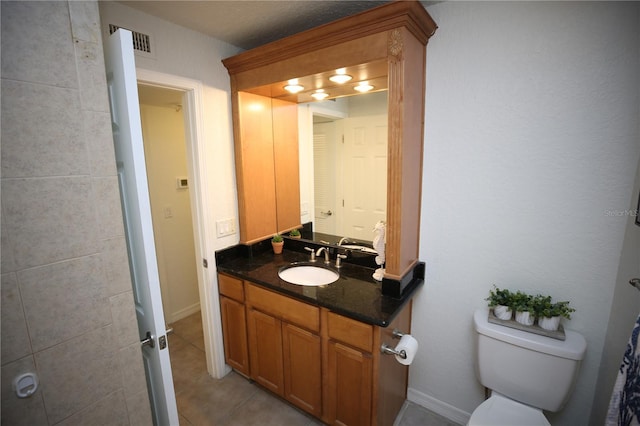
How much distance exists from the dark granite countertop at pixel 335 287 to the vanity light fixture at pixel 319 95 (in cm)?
119

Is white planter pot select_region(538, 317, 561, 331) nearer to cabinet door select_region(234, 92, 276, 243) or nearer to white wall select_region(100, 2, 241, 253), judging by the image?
cabinet door select_region(234, 92, 276, 243)

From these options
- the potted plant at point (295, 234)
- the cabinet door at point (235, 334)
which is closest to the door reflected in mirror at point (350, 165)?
the potted plant at point (295, 234)

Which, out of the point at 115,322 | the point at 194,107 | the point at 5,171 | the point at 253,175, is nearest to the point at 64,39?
the point at 5,171

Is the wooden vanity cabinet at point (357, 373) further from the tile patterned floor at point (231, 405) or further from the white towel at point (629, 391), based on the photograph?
the white towel at point (629, 391)

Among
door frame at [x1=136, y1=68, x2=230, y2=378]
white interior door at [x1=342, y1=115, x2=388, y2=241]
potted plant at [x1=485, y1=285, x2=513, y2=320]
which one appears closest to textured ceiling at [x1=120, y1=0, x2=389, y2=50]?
door frame at [x1=136, y1=68, x2=230, y2=378]

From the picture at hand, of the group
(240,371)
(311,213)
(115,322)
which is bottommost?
(240,371)

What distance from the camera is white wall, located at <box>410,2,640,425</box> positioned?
3.97 feet

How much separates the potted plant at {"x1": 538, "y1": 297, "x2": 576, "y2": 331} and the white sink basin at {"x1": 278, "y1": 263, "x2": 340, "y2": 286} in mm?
1121

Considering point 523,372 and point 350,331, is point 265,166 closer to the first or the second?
point 350,331

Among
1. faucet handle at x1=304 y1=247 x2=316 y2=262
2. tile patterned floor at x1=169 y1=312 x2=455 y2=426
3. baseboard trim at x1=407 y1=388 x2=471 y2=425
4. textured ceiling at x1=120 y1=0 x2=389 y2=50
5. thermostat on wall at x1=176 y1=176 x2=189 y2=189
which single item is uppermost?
textured ceiling at x1=120 y1=0 x2=389 y2=50

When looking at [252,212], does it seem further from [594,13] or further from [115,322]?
[594,13]

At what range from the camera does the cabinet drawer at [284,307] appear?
5.26 ft

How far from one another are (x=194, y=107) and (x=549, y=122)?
1.99 m

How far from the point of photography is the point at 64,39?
833 millimetres
